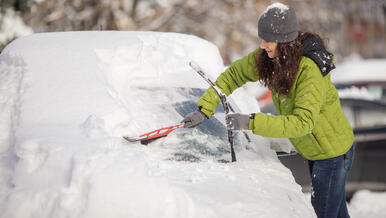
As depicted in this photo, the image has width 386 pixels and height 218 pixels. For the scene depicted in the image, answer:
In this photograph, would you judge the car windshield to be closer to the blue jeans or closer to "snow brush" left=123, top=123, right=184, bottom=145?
"snow brush" left=123, top=123, right=184, bottom=145

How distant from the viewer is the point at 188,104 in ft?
8.73

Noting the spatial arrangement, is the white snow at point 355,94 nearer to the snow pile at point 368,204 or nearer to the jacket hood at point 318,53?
the snow pile at point 368,204

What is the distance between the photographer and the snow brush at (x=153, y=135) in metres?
2.09

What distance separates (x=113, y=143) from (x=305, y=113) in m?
0.95

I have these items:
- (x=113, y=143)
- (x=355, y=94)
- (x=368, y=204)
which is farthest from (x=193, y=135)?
(x=355, y=94)

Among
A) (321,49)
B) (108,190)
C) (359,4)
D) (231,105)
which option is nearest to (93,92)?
(108,190)

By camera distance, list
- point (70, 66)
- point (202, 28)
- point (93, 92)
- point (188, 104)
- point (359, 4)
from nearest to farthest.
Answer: point (93, 92) < point (70, 66) < point (188, 104) < point (202, 28) < point (359, 4)

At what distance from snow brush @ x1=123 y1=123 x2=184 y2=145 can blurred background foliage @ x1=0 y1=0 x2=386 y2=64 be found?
463 centimetres

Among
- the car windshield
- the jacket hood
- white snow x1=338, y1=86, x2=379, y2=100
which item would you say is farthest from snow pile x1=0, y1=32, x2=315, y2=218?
white snow x1=338, y1=86, x2=379, y2=100

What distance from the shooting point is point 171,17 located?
10352 millimetres

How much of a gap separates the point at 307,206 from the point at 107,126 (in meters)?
1.08

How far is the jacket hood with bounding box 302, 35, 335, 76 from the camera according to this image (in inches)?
83.8

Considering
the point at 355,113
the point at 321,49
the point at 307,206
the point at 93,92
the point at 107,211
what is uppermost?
the point at 321,49

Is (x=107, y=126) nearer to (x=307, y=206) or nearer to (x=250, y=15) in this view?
(x=307, y=206)
